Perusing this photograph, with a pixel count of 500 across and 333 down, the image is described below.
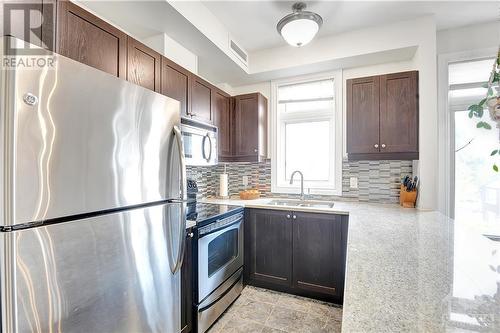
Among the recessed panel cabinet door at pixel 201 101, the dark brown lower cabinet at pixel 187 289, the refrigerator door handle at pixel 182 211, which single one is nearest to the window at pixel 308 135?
the recessed panel cabinet door at pixel 201 101

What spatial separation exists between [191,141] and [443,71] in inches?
106

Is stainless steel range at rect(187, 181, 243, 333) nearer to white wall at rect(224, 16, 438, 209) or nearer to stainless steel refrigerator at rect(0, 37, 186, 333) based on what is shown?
stainless steel refrigerator at rect(0, 37, 186, 333)

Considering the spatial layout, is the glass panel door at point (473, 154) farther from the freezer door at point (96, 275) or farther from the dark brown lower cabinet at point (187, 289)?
the freezer door at point (96, 275)

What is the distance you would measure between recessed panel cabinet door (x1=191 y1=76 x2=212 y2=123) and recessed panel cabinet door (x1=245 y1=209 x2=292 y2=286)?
1.11m

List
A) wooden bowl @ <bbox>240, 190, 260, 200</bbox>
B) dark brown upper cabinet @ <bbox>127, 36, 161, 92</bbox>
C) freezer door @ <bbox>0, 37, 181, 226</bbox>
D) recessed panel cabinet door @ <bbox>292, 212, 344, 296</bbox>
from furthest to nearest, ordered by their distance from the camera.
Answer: wooden bowl @ <bbox>240, 190, 260, 200</bbox> < recessed panel cabinet door @ <bbox>292, 212, 344, 296</bbox> < dark brown upper cabinet @ <bbox>127, 36, 161, 92</bbox> < freezer door @ <bbox>0, 37, 181, 226</bbox>

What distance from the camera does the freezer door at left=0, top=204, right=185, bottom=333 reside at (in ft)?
2.56

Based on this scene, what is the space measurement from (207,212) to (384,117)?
6.47 ft

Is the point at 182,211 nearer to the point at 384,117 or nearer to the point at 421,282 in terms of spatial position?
the point at 421,282

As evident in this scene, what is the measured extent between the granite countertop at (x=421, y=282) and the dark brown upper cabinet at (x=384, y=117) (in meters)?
1.03

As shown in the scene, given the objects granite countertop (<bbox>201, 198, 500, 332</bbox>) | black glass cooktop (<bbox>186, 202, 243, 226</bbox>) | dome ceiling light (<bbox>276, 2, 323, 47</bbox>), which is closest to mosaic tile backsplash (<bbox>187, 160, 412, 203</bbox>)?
black glass cooktop (<bbox>186, 202, 243, 226</bbox>)

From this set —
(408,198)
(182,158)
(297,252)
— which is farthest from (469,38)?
(182,158)

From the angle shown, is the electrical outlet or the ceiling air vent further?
the electrical outlet

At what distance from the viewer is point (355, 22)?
7.80 ft

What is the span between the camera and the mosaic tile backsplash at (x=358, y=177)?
2.63 meters
